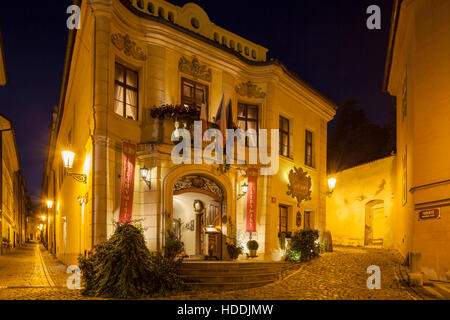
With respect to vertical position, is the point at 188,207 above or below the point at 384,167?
below

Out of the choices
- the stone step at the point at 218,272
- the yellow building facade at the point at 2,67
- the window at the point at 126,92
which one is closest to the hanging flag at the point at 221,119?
the window at the point at 126,92

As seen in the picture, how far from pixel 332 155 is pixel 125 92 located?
30491mm

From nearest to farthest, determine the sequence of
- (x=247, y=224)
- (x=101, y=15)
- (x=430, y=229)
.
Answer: (x=430, y=229) → (x=101, y=15) → (x=247, y=224)

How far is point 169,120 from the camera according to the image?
1239 cm

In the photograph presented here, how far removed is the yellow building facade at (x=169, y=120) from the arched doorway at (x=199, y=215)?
1.6 inches

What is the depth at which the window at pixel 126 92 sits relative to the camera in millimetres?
12172

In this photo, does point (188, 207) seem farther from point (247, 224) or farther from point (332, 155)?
point (332, 155)

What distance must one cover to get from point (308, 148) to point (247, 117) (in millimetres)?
4681

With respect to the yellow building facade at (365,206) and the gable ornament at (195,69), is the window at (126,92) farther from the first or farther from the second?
the yellow building facade at (365,206)

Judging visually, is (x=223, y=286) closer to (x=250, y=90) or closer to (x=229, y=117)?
(x=229, y=117)

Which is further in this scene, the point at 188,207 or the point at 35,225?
the point at 35,225

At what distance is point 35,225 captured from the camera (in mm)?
85938

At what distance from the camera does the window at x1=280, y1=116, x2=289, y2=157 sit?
17.0m

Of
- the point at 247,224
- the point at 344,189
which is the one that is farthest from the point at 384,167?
the point at 247,224
